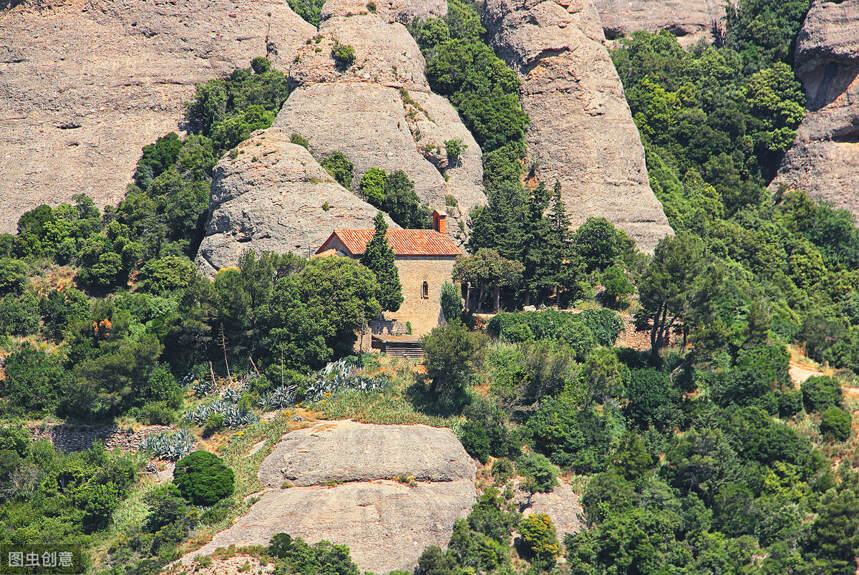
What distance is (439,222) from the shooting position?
69.6m

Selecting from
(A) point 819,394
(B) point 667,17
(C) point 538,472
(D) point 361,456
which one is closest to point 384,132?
(D) point 361,456

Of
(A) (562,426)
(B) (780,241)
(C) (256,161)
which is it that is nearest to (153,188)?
(C) (256,161)

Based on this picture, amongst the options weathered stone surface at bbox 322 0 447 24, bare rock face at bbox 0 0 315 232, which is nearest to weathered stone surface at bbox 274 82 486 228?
weathered stone surface at bbox 322 0 447 24

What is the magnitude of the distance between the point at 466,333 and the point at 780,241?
30256 mm

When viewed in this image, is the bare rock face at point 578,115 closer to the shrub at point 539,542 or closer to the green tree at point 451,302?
the green tree at point 451,302

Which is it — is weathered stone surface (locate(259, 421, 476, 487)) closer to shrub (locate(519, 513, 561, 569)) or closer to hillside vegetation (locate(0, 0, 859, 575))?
hillside vegetation (locate(0, 0, 859, 575))

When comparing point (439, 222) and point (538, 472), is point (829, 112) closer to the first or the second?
point (439, 222)

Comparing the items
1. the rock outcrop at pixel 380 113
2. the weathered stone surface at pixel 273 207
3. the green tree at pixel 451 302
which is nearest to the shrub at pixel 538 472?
the green tree at pixel 451 302

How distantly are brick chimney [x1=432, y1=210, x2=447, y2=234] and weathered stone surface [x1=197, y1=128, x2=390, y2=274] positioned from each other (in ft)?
8.90

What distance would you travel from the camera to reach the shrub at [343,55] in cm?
7700

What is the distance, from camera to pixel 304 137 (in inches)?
2896

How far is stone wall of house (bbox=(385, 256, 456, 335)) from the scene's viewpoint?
211 ft

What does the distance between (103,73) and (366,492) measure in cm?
4172

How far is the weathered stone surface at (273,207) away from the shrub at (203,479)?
16.9m
